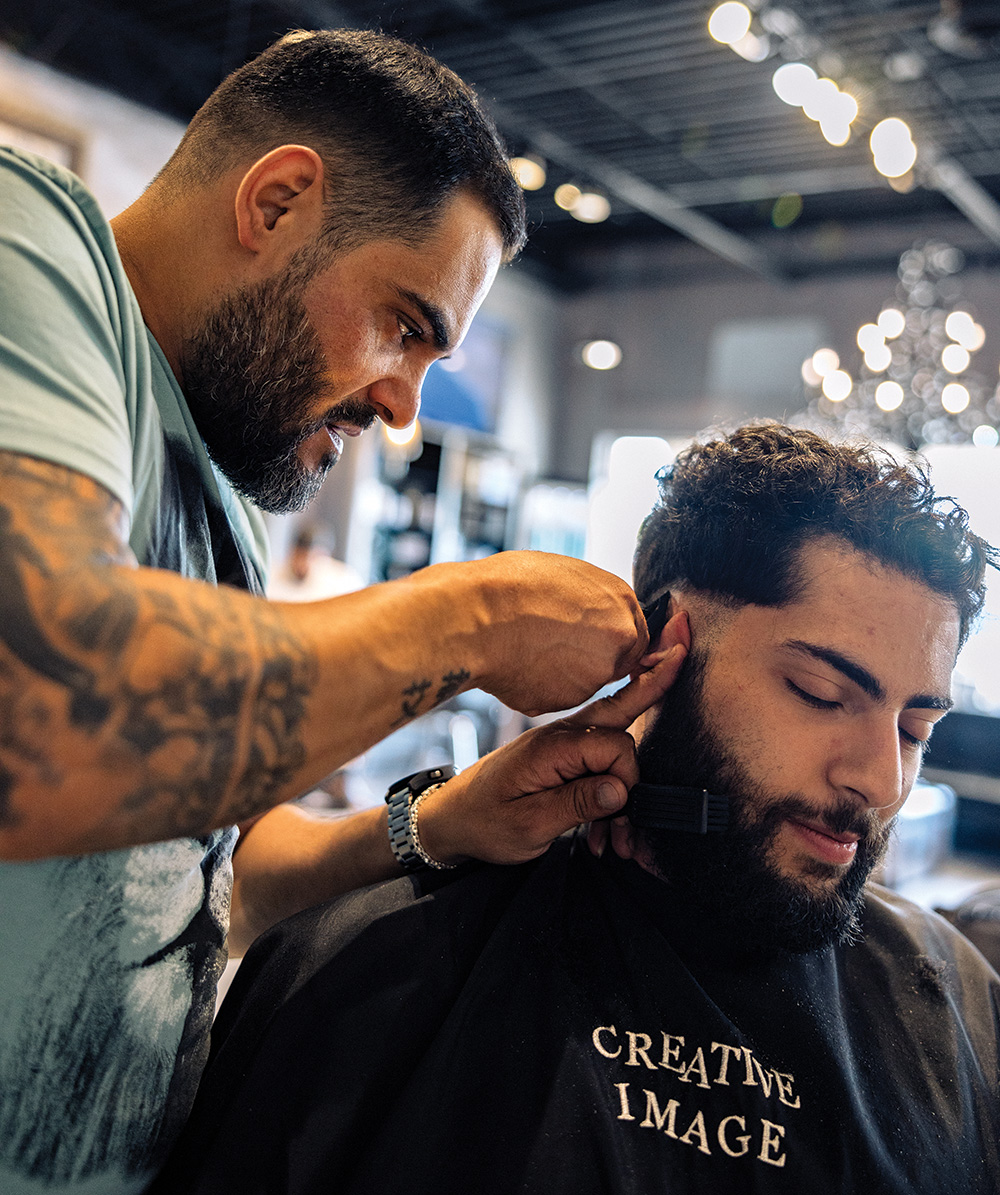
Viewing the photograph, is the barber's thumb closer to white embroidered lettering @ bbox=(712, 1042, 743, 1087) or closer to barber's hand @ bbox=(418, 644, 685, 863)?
A: barber's hand @ bbox=(418, 644, 685, 863)

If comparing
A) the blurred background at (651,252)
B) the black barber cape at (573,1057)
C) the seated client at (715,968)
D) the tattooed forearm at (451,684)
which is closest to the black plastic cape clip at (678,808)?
the seated client at (715,968)

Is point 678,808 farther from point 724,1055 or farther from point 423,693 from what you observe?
point 423,693

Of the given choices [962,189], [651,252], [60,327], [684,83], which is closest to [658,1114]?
[60,327]

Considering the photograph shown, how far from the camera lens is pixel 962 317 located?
577 cm

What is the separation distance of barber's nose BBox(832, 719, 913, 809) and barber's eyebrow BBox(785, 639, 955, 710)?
0.04m

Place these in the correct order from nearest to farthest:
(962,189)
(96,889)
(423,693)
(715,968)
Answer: (423,693), (96,889), (715,968), (962,189)

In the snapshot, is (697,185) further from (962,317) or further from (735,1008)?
(735,1008)

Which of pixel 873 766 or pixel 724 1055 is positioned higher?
pixel 873 766

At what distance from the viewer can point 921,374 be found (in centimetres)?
631

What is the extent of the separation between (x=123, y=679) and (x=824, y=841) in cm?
96

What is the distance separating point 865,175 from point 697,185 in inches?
45.7

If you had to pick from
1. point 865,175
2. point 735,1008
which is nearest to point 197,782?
point 735,1008

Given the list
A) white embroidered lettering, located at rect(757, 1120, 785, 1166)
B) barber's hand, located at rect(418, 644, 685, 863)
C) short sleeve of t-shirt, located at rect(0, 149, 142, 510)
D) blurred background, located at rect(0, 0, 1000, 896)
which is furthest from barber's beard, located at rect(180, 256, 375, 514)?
blurred background, located at rect(0, 0, 1000, 896)

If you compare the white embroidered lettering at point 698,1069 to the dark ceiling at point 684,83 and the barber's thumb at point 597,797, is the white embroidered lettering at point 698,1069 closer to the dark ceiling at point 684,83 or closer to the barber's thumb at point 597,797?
the barber's thumb at point 597,797
